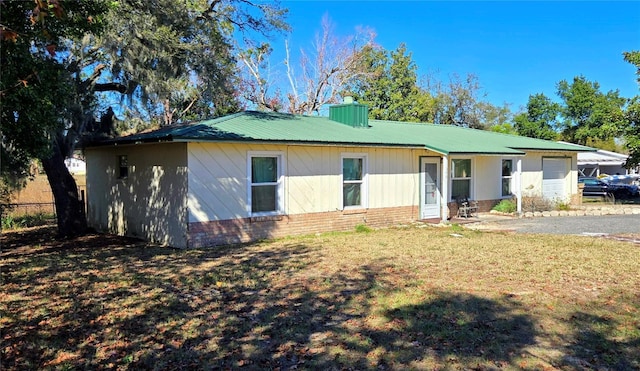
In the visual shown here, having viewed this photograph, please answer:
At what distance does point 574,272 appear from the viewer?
7.94 metres

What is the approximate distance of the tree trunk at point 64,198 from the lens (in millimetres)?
13461

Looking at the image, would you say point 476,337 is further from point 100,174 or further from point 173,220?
point 100,174

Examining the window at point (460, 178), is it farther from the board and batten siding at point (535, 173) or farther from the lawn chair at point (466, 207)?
the board and batten siding at point (535, 173)

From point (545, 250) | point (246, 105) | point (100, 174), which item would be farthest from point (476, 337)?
point (246, 105)

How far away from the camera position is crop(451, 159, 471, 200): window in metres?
17.2

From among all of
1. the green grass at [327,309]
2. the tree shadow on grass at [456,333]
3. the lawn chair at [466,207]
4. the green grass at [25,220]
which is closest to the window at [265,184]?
the green grass at [327,309]

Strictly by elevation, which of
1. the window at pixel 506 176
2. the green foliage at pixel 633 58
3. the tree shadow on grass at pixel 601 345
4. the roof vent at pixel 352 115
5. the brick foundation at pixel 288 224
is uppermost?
the green foliage at pixel 633 58

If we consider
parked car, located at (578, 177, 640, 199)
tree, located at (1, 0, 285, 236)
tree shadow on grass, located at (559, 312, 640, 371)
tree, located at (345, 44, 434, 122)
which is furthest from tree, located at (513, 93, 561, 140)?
tree shadow on grass, located at (559, 312, 640, 371)

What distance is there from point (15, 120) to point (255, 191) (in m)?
6.10

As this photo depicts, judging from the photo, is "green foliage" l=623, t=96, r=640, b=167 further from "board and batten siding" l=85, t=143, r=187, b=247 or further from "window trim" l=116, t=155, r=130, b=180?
"window trim" l=116, t=155, r=130, b=180

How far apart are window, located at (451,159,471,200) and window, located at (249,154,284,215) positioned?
731cm

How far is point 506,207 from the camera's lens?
700 inches

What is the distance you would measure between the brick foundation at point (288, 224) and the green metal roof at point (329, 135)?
2.00m

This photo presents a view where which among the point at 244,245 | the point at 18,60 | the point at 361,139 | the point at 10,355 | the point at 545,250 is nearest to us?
the point at 10,355
